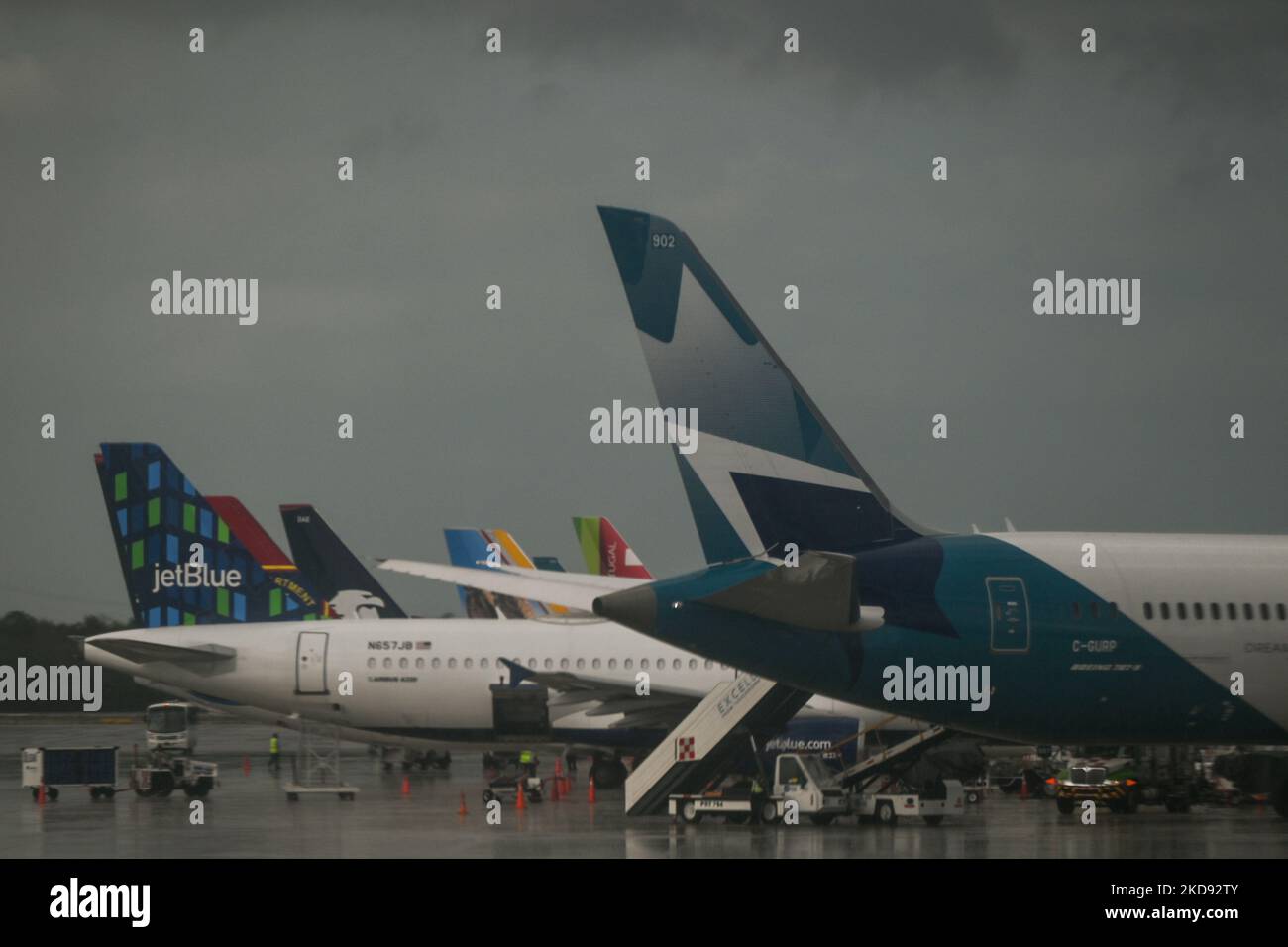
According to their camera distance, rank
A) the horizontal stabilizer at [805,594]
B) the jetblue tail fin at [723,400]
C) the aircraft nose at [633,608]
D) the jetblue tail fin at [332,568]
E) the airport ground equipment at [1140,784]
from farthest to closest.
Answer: the jetblue tail fin at [332,568], the airport ground equipment at [1140,784], the jetblue tail fin at [723,400], the horizontal stabilizer at [805,594], the aircraft nose at [633,608]

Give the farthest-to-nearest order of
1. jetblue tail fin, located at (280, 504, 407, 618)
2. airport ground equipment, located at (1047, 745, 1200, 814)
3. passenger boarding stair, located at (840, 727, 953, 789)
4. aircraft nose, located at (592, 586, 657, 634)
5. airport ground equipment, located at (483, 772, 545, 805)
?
jetblue tail fin, located at (280, 504, 407, 618)
airport ground equipment, located at (483, 772, 545, 805)
airport ground equipment, located at (1047, 745, 1200, 814)
passenger boarding stair, located at (840, 727, 953, 789)
aircraft nose, located at (592, 586, 657, 634)

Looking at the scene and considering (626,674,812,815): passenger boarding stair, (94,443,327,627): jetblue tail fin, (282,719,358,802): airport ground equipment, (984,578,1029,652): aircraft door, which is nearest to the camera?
(984,578,1029,652): aircraft door

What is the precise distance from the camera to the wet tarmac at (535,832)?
23891 millimetres

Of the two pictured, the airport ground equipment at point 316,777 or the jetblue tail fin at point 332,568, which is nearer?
the airport ground equipment at point 316,777

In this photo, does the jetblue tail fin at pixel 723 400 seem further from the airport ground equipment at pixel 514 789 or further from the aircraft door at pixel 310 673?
the aircraft door at pixel 310 673

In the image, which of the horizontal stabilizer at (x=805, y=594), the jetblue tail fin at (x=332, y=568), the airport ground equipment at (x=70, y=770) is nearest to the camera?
the horizontal stabilizer at (x=805, y=594)

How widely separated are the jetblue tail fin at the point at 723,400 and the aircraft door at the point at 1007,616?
2.79m

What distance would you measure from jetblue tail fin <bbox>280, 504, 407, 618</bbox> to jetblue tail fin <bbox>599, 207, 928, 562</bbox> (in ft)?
92.1

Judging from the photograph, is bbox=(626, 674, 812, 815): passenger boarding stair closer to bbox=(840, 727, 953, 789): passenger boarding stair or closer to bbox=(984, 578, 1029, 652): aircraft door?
bbox=(840, 727, 953, 789): passenger boarding stair

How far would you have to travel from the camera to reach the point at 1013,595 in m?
23.7

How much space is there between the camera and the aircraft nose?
69.4 ft

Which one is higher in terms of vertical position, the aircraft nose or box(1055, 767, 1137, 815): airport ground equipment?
the aircraft nose

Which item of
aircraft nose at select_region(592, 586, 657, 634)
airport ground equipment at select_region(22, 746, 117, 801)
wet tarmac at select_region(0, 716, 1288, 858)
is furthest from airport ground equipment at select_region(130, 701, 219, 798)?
aircraft nose at select_region(592, 586, 657, 634)

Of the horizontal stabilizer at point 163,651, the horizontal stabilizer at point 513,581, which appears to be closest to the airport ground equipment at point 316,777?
the horizontal stabilizer at point 163,651
